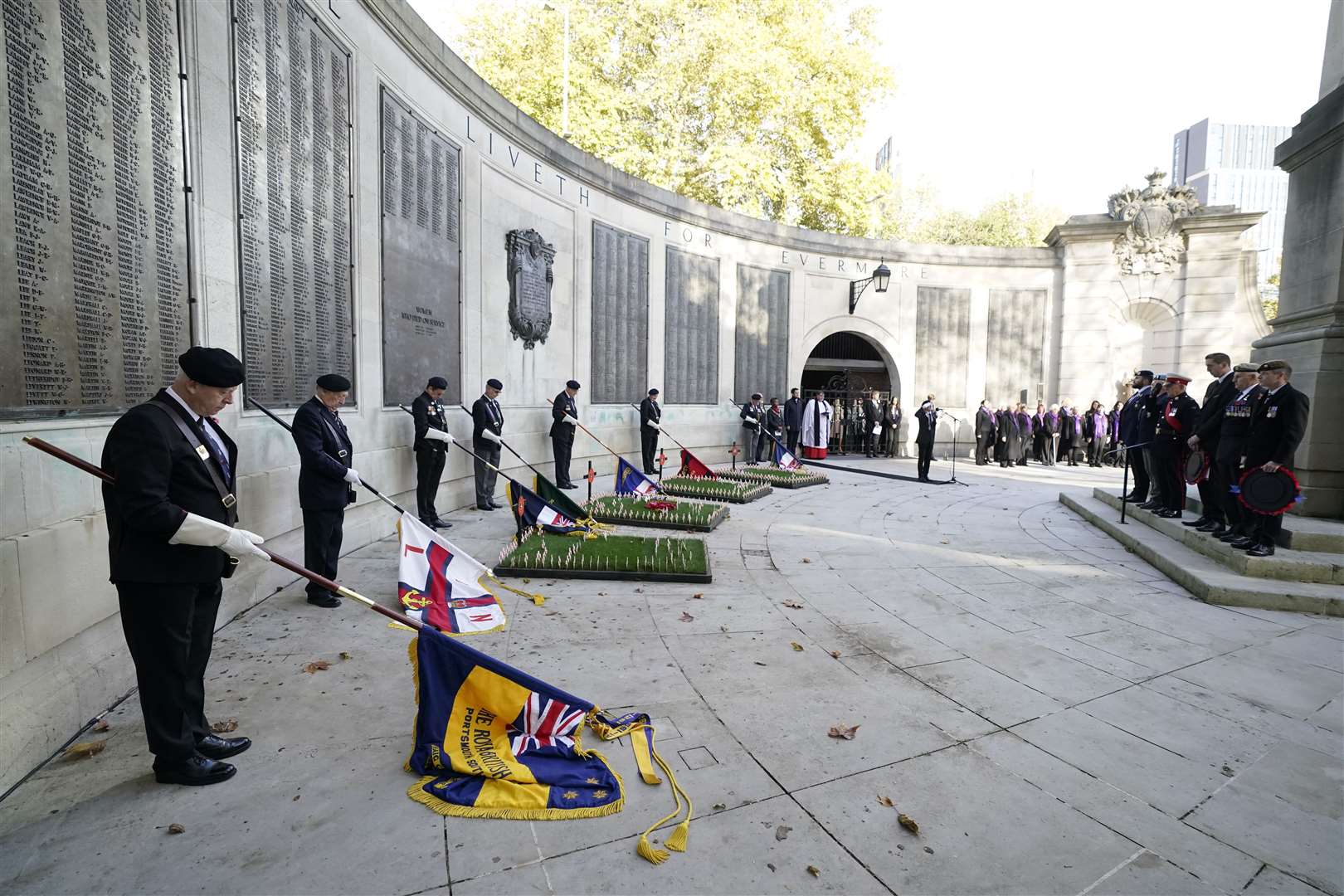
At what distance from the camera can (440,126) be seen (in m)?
8.64

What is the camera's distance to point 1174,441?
7.95m

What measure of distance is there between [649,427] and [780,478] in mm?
2687

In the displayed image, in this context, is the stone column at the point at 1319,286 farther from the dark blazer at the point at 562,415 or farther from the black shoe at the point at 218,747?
the black shoe at the point at 218,747

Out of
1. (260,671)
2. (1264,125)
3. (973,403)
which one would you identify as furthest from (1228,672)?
(1264,125)

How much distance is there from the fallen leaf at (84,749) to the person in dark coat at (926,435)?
12.9 meters

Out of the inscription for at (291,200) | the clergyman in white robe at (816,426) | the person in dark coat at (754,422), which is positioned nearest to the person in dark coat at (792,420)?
the clergyman in white robe at (816,426)

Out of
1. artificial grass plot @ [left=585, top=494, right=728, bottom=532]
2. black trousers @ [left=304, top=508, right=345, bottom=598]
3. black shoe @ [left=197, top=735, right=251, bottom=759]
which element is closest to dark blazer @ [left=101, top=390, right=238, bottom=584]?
black shoe @ [left=197, top=735, right=251, bottom=759]

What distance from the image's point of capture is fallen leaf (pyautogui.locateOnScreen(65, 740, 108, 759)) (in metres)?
2.93

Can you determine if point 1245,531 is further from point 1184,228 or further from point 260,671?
point 1184,228

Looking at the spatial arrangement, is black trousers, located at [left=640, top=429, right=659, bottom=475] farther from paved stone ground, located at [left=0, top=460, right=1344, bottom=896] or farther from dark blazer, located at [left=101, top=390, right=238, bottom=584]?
dark blazer, located at [left=101, top=390, right=238, bottom=584]

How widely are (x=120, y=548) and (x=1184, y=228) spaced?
76.6ft

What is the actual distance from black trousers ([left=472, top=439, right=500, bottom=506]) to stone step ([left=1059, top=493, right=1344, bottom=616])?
7.90 meters

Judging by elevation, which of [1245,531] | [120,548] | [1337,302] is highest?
[1337,302]

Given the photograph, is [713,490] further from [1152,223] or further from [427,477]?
[1152,223]
